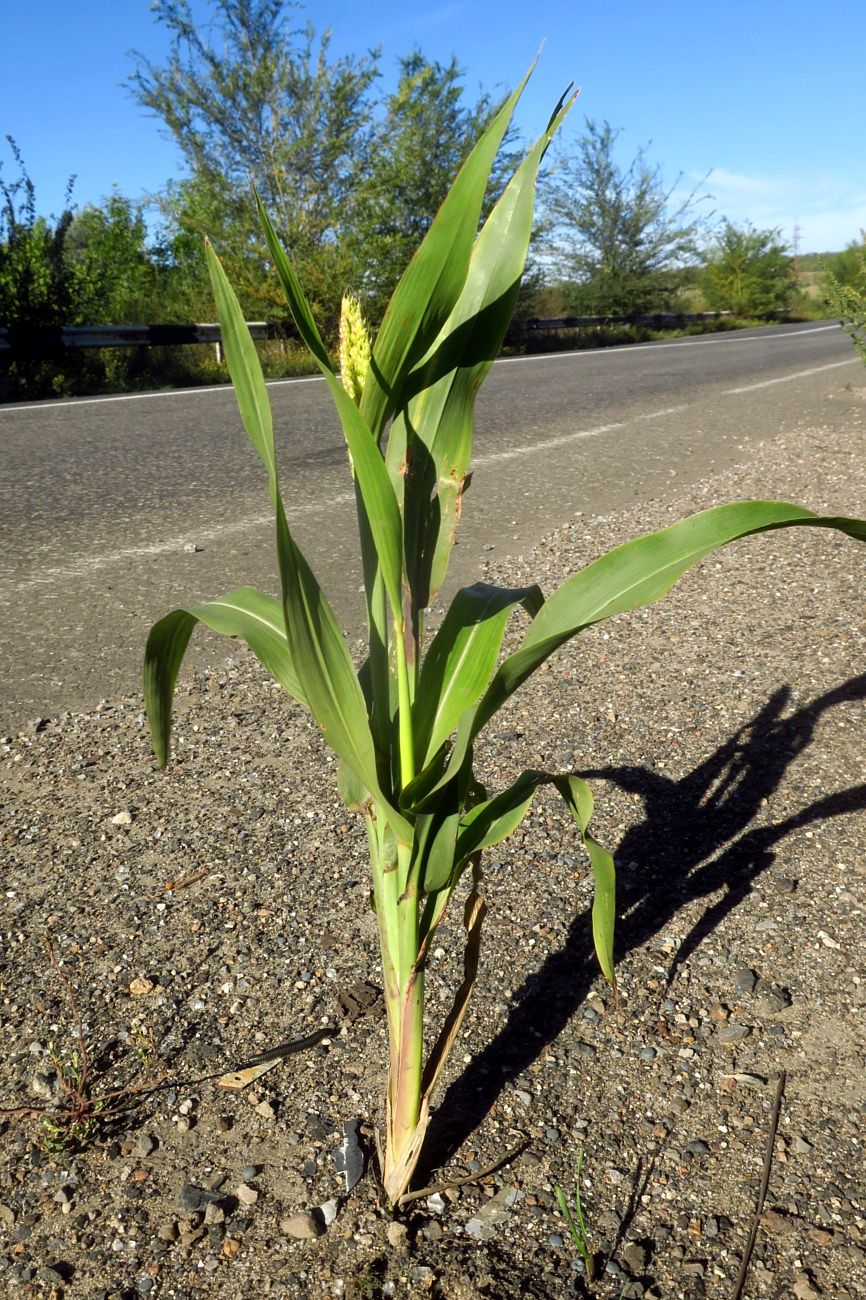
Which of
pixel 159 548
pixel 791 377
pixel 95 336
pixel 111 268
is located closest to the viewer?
pixel 159 548

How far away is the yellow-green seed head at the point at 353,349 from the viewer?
3.46 ft

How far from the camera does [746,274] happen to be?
34.2 metres

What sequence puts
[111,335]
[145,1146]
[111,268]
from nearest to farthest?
1. [145,1146]
2. [111,335]
3. [111,268]

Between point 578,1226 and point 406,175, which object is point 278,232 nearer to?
point 406,175

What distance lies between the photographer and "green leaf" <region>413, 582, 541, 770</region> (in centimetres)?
128

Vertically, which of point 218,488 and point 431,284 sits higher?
point 431,284

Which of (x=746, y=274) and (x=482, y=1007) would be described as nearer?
(x=482, y=1007)

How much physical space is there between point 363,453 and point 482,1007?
99 centimetres

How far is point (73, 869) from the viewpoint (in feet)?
6.55

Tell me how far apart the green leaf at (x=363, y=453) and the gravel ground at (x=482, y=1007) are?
77 cm

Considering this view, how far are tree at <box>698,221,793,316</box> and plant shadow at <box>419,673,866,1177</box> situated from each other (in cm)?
3426

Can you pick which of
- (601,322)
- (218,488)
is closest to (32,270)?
(218,488)

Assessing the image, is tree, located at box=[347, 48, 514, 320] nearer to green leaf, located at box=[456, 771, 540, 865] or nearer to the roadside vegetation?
the roadside vegetation

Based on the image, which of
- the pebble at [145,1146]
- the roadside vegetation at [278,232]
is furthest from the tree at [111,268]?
the pebble at [145,1146]
